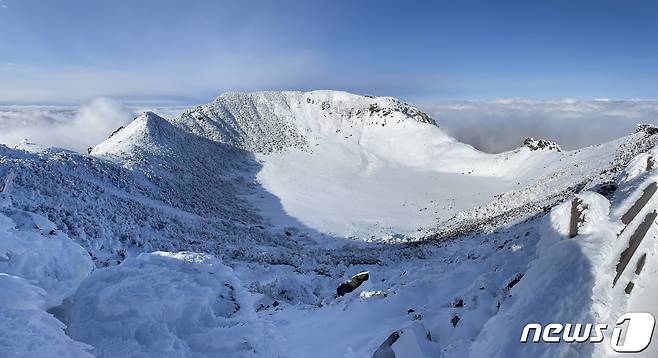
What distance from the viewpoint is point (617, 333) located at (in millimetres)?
5793

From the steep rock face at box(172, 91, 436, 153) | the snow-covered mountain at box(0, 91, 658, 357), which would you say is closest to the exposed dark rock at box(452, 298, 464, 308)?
the snow-covered mountain at box(0, 91, 658, 357)

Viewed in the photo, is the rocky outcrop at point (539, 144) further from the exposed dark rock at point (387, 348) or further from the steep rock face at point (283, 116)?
the exposed dark rock at point (387, 348)

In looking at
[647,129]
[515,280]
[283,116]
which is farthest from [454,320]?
[283,116]

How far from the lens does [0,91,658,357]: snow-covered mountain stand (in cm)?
569

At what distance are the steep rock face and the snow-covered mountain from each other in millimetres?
4200

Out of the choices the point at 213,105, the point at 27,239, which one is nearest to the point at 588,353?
the point at 27,239

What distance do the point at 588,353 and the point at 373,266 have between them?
16174mm

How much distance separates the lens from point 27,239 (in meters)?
5.85

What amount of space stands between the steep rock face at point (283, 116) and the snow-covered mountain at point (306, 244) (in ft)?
13.8

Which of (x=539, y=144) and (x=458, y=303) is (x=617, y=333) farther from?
(x=539, y=144)

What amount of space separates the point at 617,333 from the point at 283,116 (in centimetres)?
8171

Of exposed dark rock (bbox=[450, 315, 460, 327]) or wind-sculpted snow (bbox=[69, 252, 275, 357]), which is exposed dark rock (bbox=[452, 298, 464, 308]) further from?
wind-sculpted snow (bbox=[69, 252, 275, 357])

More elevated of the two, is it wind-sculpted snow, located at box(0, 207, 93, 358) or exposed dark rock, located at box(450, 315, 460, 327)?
wind-sculpted snow, located at box(0, 207, 93, 358)

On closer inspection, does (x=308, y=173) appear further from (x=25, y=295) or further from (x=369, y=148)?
(x=25, y=295)
